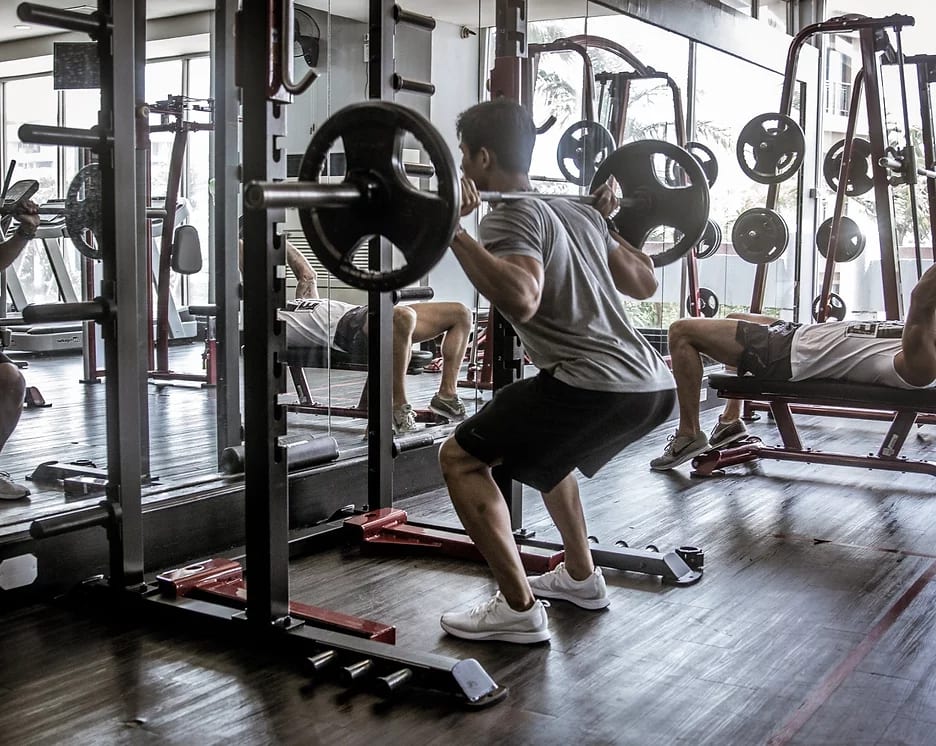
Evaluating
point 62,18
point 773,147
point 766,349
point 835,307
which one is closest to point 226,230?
point 62,18

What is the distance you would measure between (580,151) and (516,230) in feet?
9.44

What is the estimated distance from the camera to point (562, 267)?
88.6 inches

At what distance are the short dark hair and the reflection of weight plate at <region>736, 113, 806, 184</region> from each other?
2872mm

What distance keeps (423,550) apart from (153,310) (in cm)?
124

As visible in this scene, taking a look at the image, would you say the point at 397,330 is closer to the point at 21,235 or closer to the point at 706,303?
the point at 21,235

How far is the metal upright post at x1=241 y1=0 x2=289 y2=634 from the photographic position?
2.15 m

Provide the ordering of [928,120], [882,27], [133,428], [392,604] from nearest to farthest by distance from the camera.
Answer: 1. [133,428]
2. [392,604]
3. [882,27]
4. [928,120]

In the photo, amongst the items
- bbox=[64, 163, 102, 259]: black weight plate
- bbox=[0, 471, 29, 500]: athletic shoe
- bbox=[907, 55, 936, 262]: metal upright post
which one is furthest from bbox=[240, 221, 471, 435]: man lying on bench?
bbox=[907, 55, 936, 262]: metal upright post

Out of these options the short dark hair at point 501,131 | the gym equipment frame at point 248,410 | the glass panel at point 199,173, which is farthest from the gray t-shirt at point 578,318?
the glass panel at point 199,173

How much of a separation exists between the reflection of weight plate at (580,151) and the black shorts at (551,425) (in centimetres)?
270

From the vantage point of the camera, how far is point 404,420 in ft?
13.1

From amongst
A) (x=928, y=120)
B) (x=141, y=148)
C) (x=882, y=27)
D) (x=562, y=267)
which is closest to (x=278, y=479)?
(x=562, y=267)

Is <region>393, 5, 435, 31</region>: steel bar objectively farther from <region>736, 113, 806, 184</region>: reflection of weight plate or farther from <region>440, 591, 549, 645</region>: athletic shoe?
<region>736, 113, 806, 184</region>: reflection of weight plate

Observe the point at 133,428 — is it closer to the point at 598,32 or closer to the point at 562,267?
the point at 562,267
